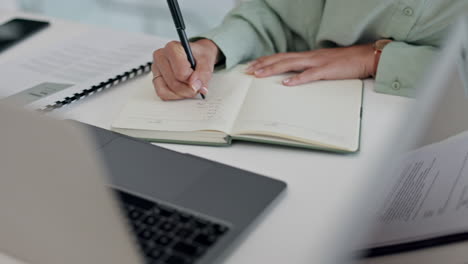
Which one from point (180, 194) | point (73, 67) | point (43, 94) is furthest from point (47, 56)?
point (180, 194)

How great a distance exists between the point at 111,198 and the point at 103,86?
642mm

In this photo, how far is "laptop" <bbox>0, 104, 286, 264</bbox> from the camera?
1.10ft

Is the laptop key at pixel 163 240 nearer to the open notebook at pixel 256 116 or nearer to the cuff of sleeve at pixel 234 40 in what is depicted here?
the open notebook at pixel 256 116

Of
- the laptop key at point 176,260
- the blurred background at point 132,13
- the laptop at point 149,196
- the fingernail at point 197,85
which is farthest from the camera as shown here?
the blurred background at point 132,13

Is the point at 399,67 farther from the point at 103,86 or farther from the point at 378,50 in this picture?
the point at 103,86

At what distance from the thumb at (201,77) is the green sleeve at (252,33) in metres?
0.08

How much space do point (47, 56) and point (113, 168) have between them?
51 cm

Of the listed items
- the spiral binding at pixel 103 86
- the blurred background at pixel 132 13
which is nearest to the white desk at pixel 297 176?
the spiral binding at pixel 103 86

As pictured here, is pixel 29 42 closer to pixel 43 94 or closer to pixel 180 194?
pixel 43 94

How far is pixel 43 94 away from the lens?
0.93 metres

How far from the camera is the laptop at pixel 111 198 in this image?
0.34 metres

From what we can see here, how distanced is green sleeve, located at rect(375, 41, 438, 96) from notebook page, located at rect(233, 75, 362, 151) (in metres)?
0.04

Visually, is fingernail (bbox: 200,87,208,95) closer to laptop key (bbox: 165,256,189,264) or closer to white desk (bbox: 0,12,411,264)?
white desk (bbox: 0,12,411,264)

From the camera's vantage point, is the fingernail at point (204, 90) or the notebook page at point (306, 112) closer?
the notebook page at point (306, 112)
